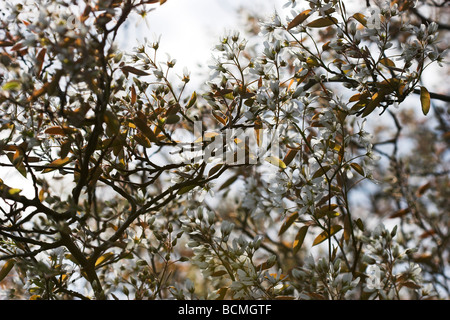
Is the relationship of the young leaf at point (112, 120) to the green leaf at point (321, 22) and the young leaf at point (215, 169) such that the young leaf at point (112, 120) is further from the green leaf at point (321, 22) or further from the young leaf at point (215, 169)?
the green leaf at point (321, 22)

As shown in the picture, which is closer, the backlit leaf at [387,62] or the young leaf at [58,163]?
the young leaf at [58,163]

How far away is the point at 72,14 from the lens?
1337 millimetres

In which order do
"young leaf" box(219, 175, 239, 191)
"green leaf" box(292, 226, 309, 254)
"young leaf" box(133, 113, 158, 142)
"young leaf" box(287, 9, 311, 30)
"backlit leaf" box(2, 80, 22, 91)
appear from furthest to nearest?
1. "young leaf" box(219, 175, 239, 191)
2. "green leaf" box(292, 226, 309, 254)
3. "young leaf" box(287, 9, 311, 30)
4. "young leaf" box(133, 113, 158, 142)
5. "backlit leaf" box(2, 80, 22, 91)

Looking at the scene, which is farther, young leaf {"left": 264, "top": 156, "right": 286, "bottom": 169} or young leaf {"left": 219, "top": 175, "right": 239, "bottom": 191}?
young leaf {"left": 219, "top": 175, "right": 239, "bottom": 191}

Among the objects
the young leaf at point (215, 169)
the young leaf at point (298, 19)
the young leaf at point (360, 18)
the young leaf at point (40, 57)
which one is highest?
the young leaf at point (360, 18)

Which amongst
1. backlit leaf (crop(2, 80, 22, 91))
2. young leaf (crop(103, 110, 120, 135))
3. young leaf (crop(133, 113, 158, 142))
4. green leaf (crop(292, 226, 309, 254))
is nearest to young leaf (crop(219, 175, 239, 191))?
green leaf (crop(292, 226, 309, 254))

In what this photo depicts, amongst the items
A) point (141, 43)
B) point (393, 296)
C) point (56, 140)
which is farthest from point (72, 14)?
point (393, 296)

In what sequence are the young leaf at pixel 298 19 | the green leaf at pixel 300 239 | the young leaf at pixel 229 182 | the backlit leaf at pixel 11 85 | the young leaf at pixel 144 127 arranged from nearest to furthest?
the backlit leaf at pixel 11 85
the young leaf at pixel 144 127
the young leaf at pixel 298 19
the green leaf at pixel 300 239
the young leaf at pixel 229 182

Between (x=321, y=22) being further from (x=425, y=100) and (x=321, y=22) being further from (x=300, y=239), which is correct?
(x=300, y=239)

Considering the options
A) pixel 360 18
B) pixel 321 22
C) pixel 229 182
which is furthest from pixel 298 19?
pixel 229 182

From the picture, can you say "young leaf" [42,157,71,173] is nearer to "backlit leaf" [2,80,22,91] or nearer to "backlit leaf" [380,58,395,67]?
"backlit leaf" [2,80,22,91]

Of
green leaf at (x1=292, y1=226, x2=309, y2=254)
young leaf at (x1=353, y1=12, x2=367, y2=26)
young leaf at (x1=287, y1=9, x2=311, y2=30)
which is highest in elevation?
young leaf at (x1=353, y1=12, x2=367, y2=26)

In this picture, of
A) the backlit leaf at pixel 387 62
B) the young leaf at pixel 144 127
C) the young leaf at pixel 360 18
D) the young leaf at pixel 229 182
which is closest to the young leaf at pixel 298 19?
the young leaf at pixel 360 18

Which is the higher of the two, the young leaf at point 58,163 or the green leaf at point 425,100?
the green leaf at point 425,100
